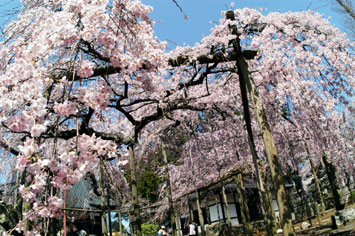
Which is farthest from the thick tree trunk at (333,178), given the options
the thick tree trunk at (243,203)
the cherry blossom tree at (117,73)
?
the thick tree trunk at (243,203)

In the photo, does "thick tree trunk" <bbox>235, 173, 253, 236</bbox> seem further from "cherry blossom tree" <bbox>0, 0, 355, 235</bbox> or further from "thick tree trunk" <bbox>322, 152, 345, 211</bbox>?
"thick tree trunk" <bbox>322, 152, 345, 211</bbox>

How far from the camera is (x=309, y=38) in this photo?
5.68 m

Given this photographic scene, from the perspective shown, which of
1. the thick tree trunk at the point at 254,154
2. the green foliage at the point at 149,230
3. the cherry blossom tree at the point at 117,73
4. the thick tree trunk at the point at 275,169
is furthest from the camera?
the green foliage at the point at 149,230

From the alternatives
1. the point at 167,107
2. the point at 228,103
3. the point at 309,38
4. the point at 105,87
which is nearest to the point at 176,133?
the point at 228,103

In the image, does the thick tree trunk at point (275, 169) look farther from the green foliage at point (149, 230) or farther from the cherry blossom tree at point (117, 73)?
the green foliage at point (149, 230)

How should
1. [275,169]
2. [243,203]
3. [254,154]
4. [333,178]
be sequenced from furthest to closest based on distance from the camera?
[243,203], [333,178], [254,154], [275,169]

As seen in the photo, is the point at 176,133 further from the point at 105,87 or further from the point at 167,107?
the point at 105,87

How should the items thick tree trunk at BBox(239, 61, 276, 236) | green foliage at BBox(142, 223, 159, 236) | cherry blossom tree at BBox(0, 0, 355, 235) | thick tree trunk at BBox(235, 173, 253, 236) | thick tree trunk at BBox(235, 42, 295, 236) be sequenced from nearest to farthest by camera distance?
cherry blossom tree at BBox(0, 0, 355, 235) → thick tree trunk at BBox(235, 42, 295, 236) → thick tree trunk at BBox(239, 61, 276, 236) → thick tree trunk at BBox(235, 173, 253, 236) → green foliage at BBox(142, 223, 159, 236)

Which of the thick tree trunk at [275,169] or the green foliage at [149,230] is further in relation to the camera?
the green foliage at [149,230]

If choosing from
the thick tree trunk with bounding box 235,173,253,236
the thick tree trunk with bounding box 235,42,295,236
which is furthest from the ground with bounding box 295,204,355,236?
the thick tree trunk with bounding box 235,42,295,236

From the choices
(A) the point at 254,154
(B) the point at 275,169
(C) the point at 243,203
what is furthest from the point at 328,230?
(B) the point at 275,169

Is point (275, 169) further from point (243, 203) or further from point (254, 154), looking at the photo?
point (243, 203)

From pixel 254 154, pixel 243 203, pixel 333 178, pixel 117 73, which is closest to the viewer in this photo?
pixel 254 154

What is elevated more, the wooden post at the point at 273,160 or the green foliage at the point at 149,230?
the wooden post at the point at 273,160
